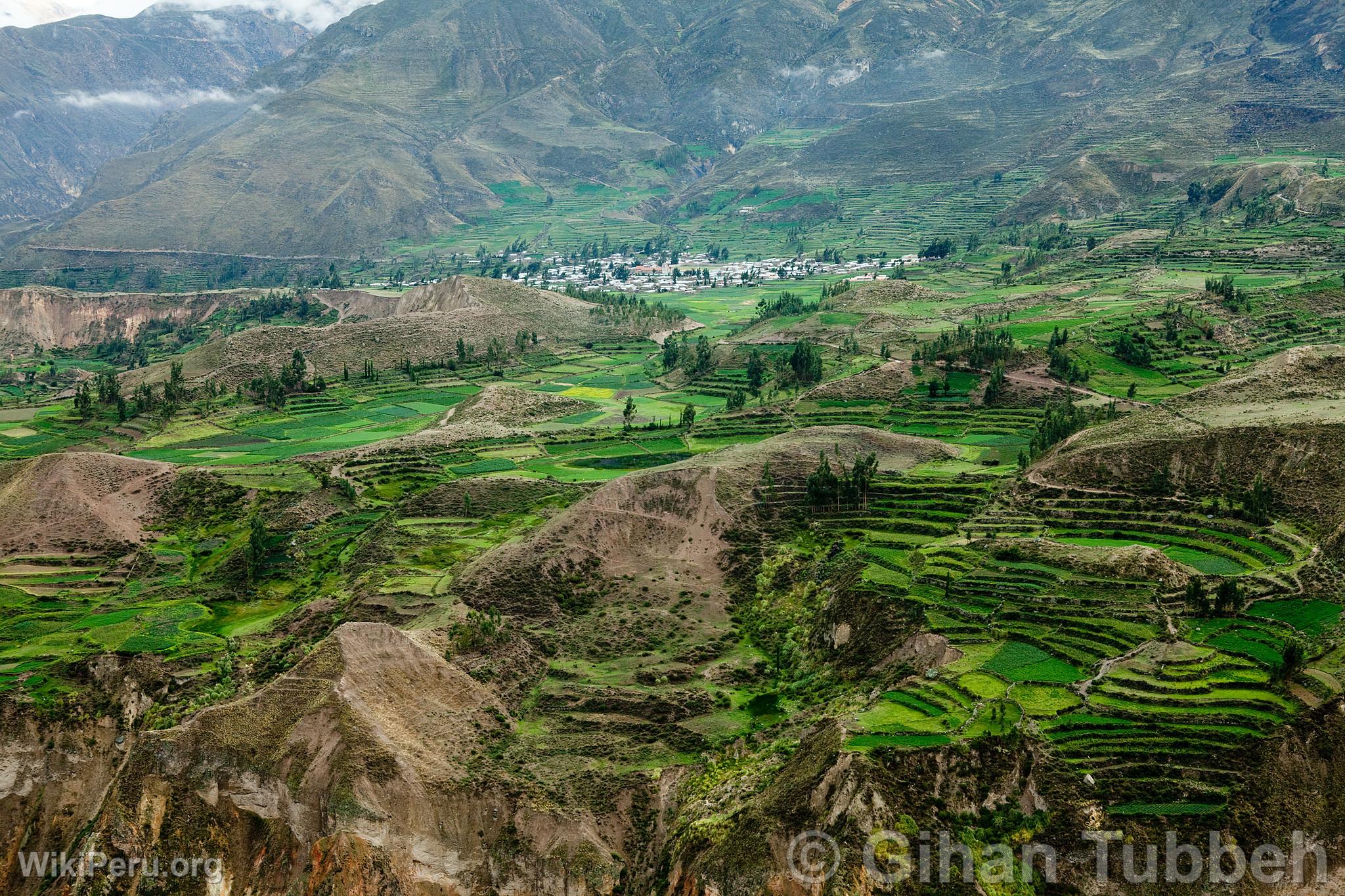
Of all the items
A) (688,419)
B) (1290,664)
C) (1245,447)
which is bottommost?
(688,419)

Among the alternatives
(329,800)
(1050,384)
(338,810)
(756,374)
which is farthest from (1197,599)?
(756,374)

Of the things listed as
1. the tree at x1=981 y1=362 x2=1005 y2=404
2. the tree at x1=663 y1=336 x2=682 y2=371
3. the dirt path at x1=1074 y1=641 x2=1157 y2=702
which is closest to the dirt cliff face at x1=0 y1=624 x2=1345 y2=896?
the dirt path at x1=1074 y1=641 x2=1157 y2=702

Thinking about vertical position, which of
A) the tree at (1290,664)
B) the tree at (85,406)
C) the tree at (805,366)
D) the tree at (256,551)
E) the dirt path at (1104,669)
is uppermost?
the tree at (805,366)

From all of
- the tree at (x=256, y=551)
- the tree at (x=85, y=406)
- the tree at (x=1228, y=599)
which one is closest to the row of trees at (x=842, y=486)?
the tree at (x=1228, y=599)

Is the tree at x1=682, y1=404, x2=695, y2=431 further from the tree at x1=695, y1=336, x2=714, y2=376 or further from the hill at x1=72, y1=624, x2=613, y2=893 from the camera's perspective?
the hill at x1=72, y1=624, x2=613, y2=893

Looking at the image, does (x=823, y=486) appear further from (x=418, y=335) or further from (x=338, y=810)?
(x=418, y=335)

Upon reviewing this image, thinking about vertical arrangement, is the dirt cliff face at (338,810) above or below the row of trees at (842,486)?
below

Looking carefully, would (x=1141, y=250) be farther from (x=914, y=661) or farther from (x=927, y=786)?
(x=927, y=786)

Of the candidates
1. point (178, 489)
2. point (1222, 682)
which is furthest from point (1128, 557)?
point (178, 489)

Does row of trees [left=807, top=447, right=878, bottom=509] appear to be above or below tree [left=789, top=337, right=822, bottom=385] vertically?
below

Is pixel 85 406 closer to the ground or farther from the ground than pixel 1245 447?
closer to the ground

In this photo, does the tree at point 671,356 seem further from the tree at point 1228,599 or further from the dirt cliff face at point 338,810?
the tree at point 1228,599

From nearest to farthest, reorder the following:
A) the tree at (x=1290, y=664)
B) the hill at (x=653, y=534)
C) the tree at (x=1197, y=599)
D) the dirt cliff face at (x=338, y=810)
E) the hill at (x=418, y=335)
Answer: the tree at (x=1290, y=664), the dirt cliff face at (x=338, y=810), the tree at (x=1197, y=599), the hill at (x=653, y=534), the hill at (x=418, y=335)
